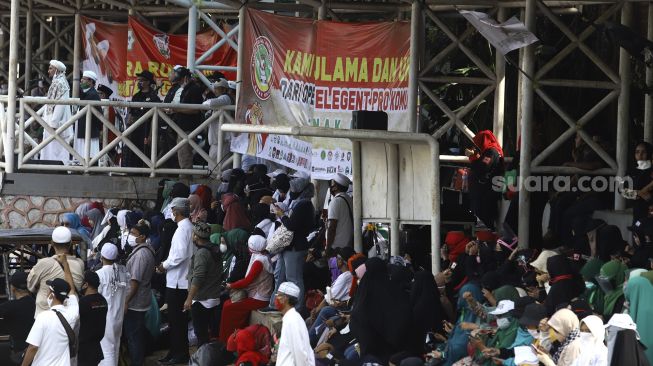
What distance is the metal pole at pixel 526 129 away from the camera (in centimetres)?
1459

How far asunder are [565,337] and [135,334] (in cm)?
720

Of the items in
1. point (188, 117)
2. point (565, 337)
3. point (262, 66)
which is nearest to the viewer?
point (565, 337)

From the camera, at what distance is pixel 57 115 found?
67.9ft

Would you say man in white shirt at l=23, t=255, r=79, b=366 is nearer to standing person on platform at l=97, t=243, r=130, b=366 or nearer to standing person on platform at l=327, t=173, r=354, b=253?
standing person on platform at l=97, t=243, r=130, b=366

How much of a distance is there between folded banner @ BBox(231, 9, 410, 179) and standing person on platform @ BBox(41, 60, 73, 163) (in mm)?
3456

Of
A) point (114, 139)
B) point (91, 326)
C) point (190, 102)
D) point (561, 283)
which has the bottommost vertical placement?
point (91, 326)

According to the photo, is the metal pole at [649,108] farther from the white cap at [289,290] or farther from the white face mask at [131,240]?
the white face mask at [131,240]

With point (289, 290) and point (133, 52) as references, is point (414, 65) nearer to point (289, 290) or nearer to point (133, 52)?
point (289, 290)

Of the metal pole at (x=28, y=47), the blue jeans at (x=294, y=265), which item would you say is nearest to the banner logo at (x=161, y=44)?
the metal pole at (x=28, y=47)

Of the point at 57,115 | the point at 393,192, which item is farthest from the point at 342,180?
the point at 57,115

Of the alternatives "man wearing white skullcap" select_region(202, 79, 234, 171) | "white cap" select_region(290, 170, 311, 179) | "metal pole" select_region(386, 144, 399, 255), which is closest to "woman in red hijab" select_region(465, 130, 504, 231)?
"metal pole" select_region(386, 144, 399, 255)

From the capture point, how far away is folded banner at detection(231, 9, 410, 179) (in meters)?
16.8

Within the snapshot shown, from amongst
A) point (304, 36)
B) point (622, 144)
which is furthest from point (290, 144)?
point (622, 144)

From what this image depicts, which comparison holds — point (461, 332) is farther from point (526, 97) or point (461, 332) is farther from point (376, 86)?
point (376, 86)
